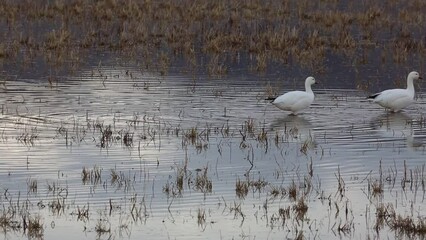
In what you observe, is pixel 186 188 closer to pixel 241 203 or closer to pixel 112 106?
pixel 241 203

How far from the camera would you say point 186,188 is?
10.9 metres

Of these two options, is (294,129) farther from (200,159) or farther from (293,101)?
(200,159)

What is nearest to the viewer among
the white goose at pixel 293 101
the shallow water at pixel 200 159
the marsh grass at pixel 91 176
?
the shallow water at pixel 200 159

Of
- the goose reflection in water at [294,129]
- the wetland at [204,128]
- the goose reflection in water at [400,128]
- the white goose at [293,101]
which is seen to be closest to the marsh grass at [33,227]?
the wetland at [204,128]

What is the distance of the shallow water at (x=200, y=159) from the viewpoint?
9562 mm

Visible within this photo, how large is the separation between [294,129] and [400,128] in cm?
173

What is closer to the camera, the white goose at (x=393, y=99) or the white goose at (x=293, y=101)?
the white goose at (x=293, y=101)

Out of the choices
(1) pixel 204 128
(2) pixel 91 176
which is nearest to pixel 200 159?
(2) pixel 91 176

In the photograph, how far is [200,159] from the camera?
1268cm

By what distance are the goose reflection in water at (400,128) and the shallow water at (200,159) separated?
0.03 m

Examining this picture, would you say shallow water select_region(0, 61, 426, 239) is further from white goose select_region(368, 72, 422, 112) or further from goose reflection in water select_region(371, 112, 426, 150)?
white goose select_region(368, 72, 422, 112)

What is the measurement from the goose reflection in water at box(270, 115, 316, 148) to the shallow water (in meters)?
0.03

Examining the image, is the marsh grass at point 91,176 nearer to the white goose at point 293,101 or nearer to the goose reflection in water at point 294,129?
the goose reflection in water at point 294,129

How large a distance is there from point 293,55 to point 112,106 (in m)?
8.45
